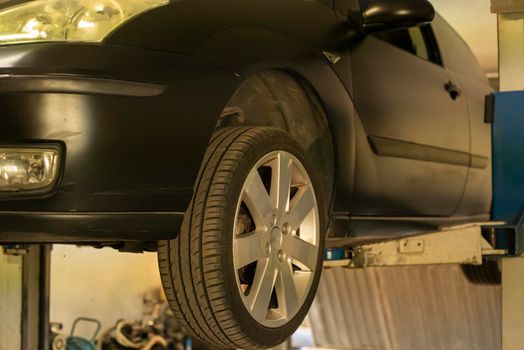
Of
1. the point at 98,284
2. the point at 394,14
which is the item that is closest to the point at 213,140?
the point at 394,14

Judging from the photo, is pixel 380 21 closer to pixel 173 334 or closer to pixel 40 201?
pixel 40 201

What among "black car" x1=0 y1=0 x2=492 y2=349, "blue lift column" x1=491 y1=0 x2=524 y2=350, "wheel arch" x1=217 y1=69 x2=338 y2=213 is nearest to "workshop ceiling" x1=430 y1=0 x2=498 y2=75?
"blue lift column" x1=491 y1=0 x2=524 y2=350

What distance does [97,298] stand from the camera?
6172mm

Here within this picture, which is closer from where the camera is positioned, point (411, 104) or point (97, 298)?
point (411, 104)

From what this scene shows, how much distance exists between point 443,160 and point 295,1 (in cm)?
99

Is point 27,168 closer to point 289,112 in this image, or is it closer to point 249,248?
point 249,248

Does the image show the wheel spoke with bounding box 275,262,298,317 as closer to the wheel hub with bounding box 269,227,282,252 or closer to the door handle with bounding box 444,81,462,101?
the wheel hub with bounding box 269,227,282,252

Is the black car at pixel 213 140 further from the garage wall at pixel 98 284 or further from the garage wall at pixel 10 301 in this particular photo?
the garage wall at pixel 98 284

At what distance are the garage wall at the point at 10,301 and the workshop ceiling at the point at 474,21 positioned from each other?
103 inches

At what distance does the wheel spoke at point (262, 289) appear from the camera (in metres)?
1.89

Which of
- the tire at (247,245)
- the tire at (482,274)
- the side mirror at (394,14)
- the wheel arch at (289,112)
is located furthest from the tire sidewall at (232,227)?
the tire at (482,274)

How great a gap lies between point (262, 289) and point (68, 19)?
748 mm

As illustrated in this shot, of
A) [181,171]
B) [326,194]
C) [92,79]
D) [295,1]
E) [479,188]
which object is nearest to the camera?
[92,79]

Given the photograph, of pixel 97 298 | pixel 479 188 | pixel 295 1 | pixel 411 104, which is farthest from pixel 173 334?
pixel 295 1
